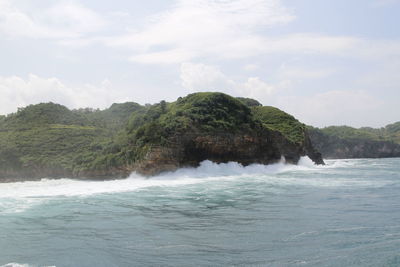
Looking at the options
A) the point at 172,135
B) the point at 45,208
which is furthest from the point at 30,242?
the point at 172,135

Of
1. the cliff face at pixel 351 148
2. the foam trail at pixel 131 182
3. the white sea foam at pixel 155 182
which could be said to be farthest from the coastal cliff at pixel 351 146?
the foam trail at pixel 131 182

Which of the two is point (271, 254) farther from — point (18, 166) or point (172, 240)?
point (18, 166)

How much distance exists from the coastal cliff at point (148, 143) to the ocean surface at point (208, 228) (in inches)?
609

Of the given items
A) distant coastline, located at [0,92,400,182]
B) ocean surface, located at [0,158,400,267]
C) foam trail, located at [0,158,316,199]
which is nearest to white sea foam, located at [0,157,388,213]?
foam trail, located at [0,158,316,199]

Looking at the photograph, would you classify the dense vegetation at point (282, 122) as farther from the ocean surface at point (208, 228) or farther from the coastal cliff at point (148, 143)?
the ocean surface at point (208, 228)

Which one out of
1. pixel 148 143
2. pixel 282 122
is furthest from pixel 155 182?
pixel 282 122

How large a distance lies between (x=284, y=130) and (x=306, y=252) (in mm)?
55842

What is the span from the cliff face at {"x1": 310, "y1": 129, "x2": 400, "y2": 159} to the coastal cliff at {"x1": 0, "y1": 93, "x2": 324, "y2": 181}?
7019cm

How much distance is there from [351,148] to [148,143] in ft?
339

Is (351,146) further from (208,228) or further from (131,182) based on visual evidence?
(208,228)

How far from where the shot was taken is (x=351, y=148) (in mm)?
130125

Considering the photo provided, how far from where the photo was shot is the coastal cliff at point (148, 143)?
42.9 m

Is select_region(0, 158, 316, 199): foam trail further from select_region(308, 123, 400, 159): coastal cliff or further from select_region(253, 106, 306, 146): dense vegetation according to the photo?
select_region(308, 123, 400, 159): coastal cliff

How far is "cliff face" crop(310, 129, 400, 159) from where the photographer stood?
129 metres
